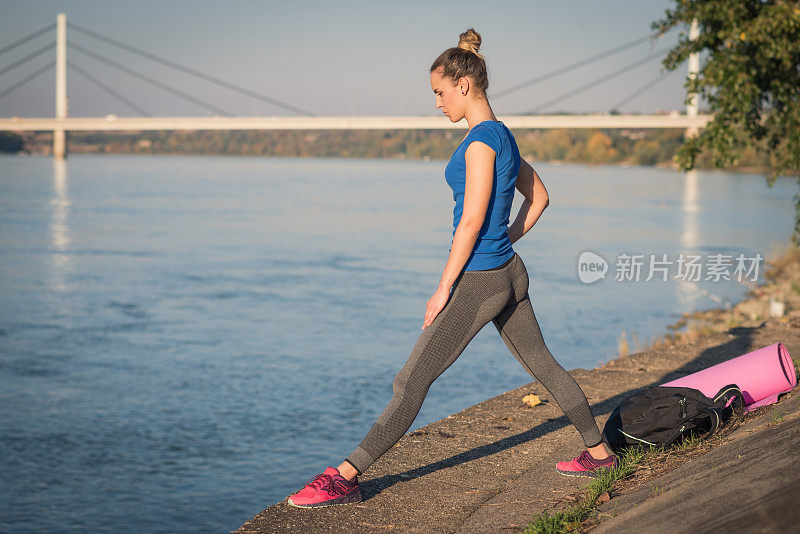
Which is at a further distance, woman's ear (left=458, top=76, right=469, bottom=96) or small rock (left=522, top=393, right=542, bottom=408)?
small rock (left=522, top=393, right=542, bottom=408)

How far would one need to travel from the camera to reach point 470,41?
9.16 ft

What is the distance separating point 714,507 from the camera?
2.37 meters

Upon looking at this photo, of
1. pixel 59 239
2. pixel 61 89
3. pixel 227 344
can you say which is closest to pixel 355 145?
pixel 61 89

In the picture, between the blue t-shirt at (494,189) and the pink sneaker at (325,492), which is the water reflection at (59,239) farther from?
the blue t-shirt at (494,189)

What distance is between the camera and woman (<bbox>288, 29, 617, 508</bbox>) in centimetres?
272

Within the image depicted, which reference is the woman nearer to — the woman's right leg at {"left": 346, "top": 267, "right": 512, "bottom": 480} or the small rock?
the woman's right leg at {"left": 346, "top": 267, "right": 512, "bottom": 480}

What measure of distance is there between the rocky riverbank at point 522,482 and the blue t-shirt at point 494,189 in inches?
35.6

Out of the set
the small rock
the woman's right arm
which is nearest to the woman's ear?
the woman's right arm

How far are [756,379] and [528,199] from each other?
4.96 ft

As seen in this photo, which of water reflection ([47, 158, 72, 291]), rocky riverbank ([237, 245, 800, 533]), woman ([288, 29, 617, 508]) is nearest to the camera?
rocky riverbank ([237, 245, 800, 533])

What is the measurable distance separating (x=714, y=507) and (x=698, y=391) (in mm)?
1320

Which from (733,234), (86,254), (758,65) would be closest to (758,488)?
(758,65)

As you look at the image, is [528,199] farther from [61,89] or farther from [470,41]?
[61,89]

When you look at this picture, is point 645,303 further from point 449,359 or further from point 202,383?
point 449,359
